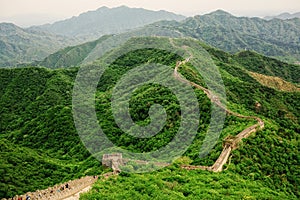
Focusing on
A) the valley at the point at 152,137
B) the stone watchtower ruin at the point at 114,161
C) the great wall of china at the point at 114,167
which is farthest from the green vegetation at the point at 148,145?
the stone watchtower ruin at the point at 114,161

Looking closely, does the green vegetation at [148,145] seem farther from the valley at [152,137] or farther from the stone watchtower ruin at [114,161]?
the stone watchtower ruin at [114,161]

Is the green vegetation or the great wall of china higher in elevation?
the great wall of china

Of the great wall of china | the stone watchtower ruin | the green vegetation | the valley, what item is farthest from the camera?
the stone watchtower ruin

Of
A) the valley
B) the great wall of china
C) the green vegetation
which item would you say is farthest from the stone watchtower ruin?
the green vegetation

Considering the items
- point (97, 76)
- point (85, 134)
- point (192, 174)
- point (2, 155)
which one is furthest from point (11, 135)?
point (192, 174)

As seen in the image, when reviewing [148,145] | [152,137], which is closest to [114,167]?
[148,145]

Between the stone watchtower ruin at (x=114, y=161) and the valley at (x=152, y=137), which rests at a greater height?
the stone watchtower ruin at (x=114, y=161)

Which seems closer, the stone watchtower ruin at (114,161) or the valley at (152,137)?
the valley at (152,137)

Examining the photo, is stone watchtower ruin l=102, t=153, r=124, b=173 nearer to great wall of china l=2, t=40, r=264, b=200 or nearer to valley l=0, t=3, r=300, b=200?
great wall of china l=2, t=40, r=264, b=200

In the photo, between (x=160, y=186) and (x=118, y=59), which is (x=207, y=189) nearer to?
(x=160, y=186)
